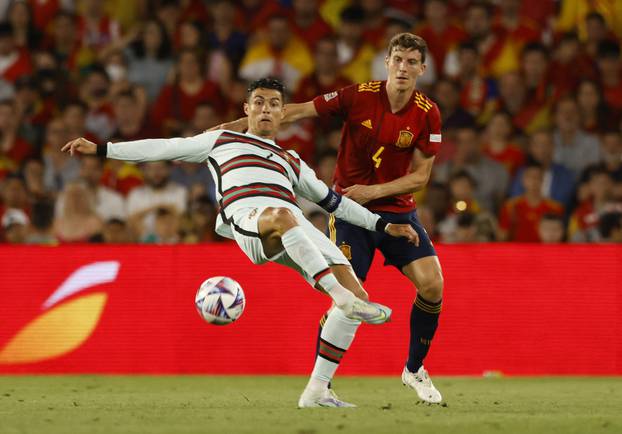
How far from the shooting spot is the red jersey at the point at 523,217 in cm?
1228

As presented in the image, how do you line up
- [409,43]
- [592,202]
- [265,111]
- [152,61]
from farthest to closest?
[152,61], [592,202], [409,43], [265,111]

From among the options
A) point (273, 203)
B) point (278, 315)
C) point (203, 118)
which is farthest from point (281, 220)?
point (203, 118)

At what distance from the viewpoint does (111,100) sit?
46.3 feet

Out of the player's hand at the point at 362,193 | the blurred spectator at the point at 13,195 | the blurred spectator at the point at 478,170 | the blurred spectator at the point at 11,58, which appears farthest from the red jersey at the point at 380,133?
the blurred spectator at the point at 11,58

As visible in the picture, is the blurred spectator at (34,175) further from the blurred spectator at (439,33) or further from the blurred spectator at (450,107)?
the blurred spectator at (439,33)

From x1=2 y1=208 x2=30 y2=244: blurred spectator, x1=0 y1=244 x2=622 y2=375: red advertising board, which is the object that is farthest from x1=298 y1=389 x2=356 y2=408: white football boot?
x1=2 y1=208 x2=30 y2=244: blurred spectator

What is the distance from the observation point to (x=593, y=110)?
13.5 m

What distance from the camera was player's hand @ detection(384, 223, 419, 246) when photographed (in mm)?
7816

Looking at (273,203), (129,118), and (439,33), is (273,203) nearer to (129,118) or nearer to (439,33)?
(129,118)

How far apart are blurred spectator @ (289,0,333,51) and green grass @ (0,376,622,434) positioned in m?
5.16

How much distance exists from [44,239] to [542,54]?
6.20 metres

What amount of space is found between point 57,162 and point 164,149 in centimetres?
614

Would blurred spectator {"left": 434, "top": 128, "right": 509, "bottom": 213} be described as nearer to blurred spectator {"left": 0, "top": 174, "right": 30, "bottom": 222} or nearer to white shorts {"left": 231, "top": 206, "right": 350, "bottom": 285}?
blurred spectator {"left": 0, "top": 174, "right": 30, "bottom": 222}

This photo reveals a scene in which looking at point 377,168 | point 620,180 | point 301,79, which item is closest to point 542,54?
point 620,180
